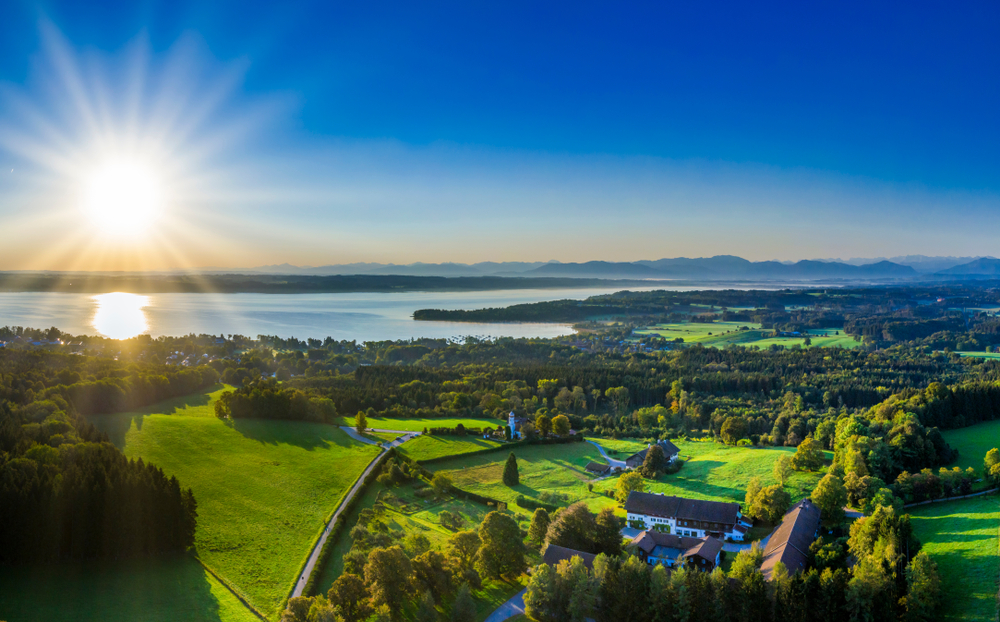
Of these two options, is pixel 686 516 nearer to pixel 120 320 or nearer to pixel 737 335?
pixel 737 335

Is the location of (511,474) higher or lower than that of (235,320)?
lower

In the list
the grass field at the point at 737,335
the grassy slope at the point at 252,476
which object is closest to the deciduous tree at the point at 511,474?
the grassy slope at the point at 252,476

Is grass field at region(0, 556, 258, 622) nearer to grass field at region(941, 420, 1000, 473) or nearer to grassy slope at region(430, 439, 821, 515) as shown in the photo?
grassy slope at region(430, 439, 821, 515)

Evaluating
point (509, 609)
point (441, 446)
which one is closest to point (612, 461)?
point (441, 446)

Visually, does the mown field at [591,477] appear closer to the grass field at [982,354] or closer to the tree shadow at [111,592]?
the tree shadow at [111,592]

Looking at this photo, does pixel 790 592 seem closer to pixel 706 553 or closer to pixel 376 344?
pixel 706 553

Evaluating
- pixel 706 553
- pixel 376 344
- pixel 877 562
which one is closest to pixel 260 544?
pixel 706 553
